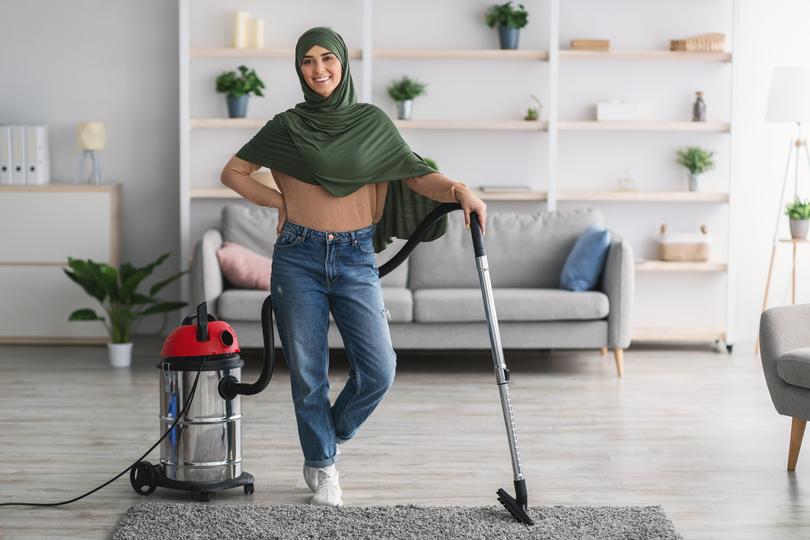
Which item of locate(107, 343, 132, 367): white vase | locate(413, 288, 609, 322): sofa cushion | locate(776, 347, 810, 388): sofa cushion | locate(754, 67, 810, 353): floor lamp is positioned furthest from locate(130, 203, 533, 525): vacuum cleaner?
locate(754, 67, 810, 353): floor lamp

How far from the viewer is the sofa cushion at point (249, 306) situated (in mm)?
5383

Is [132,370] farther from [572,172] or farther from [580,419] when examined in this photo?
[572,172]

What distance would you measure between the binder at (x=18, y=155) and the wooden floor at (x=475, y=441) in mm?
1050

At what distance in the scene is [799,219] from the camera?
19.9ft

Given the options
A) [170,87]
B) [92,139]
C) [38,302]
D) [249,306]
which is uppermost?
[170,87]

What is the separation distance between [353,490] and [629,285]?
2.51m

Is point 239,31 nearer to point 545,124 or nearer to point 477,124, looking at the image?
point 477,124

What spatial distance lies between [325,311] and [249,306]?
2309 millimetres

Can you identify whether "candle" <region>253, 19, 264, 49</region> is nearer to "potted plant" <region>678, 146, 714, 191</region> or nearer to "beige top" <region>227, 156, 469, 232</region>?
"potted plant" <region>678, 146, 714, 191</region>

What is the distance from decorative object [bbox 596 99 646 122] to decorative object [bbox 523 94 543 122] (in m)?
0.34

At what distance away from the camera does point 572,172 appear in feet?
21.5

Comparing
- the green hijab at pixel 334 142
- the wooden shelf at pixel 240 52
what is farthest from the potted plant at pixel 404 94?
the green hijab at pixel 334 142

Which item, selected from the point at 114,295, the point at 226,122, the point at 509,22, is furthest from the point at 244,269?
the point at 509,22

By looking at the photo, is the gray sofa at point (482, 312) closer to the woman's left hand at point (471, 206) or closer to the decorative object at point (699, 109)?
the decorative object at point (699, 109)
